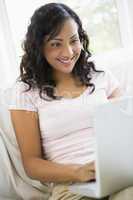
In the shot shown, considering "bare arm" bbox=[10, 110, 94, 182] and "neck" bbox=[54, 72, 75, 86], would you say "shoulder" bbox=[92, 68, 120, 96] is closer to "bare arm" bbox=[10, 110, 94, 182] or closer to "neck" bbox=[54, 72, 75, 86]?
"neck" bbox=[54, 72, 75, 86]

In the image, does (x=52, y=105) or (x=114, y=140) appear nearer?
(x=114, y=140)

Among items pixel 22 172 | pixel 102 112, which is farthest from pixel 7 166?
pixel 102 112

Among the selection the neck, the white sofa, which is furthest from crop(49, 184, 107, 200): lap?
the neck

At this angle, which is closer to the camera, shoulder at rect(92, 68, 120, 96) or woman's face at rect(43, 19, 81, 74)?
woman's face at rect(43, 19, 81, 74)

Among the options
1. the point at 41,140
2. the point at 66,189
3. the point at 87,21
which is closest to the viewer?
the point at 66,189

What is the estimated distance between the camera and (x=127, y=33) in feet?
6.39

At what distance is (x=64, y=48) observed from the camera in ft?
4.08

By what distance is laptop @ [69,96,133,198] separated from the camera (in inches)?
34.9

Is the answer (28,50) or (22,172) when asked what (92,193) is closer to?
(22,172)

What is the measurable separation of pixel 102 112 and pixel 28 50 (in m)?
0.50

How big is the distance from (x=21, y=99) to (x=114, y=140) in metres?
0.44

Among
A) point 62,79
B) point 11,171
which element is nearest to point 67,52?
point 62,79

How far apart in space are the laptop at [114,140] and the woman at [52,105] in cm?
24

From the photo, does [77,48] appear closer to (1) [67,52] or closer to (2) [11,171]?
(1) [67,52]
